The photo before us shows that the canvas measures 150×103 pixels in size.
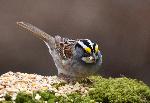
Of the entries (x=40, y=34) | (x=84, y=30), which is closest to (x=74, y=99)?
(x=40, y=34)

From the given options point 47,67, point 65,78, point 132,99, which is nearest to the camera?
point 132,99

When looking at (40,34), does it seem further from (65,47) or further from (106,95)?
(106,95)

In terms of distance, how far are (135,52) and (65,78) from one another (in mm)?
3688

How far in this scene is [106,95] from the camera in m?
9.16

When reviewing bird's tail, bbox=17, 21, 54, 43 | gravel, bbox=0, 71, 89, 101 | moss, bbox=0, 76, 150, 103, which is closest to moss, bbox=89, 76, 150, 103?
moss, bbox=0, 76, 150, 103

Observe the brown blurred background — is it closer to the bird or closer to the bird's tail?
the bird's tail

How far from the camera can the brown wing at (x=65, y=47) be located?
9992mm

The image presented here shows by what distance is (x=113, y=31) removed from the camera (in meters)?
13.5

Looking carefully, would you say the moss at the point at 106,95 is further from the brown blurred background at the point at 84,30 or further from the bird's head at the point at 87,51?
the brown blurred background at the point at 84,30

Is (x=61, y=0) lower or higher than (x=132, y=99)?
higher

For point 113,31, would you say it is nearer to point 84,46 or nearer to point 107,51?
point 107,51

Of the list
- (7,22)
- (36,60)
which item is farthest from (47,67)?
(7,22)

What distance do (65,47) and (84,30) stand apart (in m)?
3.34

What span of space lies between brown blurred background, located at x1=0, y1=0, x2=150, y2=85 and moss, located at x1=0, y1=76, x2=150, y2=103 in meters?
3.24
